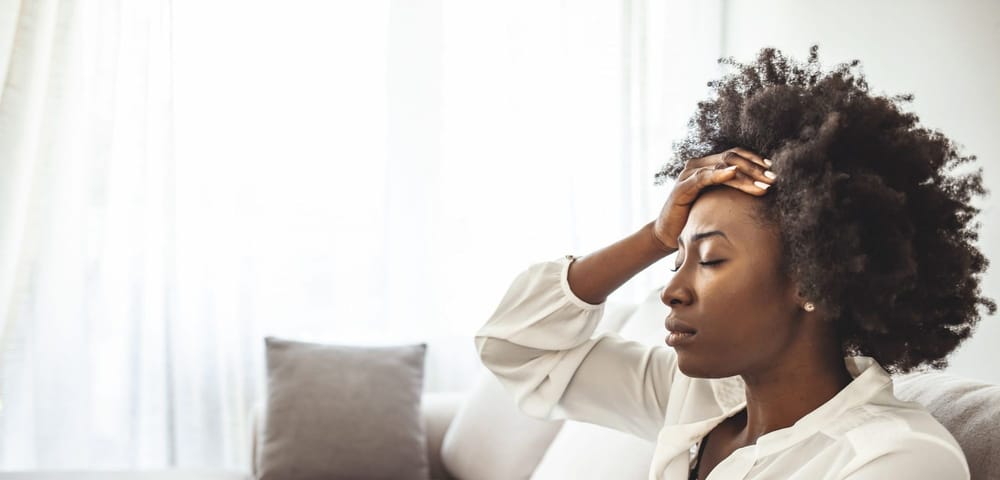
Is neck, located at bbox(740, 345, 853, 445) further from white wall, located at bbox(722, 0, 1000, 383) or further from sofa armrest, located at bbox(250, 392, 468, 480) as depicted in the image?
sofa armrest, located at bbox(250, 392, 468, 480)

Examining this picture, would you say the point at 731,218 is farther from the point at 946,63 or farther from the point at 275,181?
the point at 275,181

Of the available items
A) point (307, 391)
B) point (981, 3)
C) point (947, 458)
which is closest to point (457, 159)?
point (307, 391)

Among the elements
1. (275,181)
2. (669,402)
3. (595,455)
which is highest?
(275,181)

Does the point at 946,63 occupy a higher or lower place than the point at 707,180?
higher

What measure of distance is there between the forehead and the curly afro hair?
0.02 m

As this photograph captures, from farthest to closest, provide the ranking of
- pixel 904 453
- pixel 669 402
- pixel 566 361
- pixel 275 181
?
pixel 275 181
pixel 566 361
pixel 669 402
pixel 904 453

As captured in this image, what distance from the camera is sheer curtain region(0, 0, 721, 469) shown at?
3100 mm

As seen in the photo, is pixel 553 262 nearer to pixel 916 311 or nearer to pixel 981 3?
pixel 916 311

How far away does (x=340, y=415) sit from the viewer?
2596 mm

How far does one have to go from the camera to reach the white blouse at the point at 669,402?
1025 millimetres

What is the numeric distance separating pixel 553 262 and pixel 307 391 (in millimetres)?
1275

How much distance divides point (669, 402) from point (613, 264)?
0.21 m

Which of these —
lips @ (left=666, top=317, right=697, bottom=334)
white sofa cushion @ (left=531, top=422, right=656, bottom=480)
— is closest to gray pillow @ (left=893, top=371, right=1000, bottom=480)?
lips @ (left=666, top=317, right=697, bottom=334)

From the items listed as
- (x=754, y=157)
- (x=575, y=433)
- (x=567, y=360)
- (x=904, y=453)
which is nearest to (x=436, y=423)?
(x=575, y=433)
